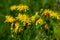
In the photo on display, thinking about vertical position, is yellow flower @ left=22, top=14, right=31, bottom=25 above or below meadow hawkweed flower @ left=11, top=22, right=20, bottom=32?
above

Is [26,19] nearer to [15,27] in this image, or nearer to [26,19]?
[26,19]

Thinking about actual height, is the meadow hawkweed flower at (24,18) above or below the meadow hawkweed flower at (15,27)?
above

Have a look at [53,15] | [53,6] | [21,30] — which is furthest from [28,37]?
[53,6]

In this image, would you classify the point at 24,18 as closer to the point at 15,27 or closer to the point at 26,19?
the point at 26,19

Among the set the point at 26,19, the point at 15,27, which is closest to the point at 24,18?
the point at 26,19

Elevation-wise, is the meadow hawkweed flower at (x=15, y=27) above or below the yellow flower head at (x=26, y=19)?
below

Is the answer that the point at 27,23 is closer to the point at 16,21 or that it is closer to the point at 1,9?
the point at 16,21

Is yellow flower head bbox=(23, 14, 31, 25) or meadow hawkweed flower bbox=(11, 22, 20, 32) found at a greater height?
yellow flower head bbox=(23, 14, 31, 25)

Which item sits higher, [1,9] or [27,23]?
[27,23]

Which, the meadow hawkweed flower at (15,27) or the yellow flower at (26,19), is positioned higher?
the yellow flower at (26,19)

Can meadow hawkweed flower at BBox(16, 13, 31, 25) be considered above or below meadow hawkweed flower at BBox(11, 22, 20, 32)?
above

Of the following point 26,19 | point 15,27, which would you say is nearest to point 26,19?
point 26,19

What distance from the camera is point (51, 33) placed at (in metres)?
2.54

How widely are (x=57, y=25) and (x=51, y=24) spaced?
32cm
